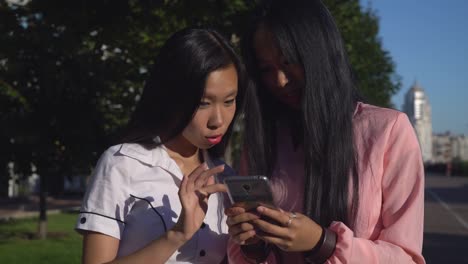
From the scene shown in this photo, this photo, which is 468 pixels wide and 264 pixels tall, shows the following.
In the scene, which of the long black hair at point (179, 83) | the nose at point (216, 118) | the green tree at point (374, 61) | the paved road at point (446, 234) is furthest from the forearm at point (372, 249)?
the green tree at point (374, 61)

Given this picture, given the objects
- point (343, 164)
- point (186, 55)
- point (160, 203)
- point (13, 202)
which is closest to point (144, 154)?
point (160, 203)

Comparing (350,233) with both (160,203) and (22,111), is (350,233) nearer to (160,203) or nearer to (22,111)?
(160,203)

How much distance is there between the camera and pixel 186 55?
95.7 inches

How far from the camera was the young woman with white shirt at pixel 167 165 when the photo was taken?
2240 mm

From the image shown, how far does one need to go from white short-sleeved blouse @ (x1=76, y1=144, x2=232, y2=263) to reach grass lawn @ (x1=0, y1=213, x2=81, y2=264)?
829cm

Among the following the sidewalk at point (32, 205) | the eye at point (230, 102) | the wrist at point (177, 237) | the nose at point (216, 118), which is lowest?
the sidewalk at point (32, 205)

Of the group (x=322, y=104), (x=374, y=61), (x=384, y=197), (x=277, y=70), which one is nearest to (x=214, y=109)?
(x=277, y=70)

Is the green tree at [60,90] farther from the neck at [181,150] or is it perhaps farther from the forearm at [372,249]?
the forearm at [372,249]

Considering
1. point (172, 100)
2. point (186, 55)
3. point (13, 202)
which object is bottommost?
point (13, 202)

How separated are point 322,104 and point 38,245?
11.1 metres

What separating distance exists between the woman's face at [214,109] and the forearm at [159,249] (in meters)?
0.40

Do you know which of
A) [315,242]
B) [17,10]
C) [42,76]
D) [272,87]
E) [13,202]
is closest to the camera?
[315,242]

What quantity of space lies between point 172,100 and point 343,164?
60 centimetres

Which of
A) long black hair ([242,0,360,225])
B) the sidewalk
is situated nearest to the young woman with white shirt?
long black hair ([242,0,360,225])
